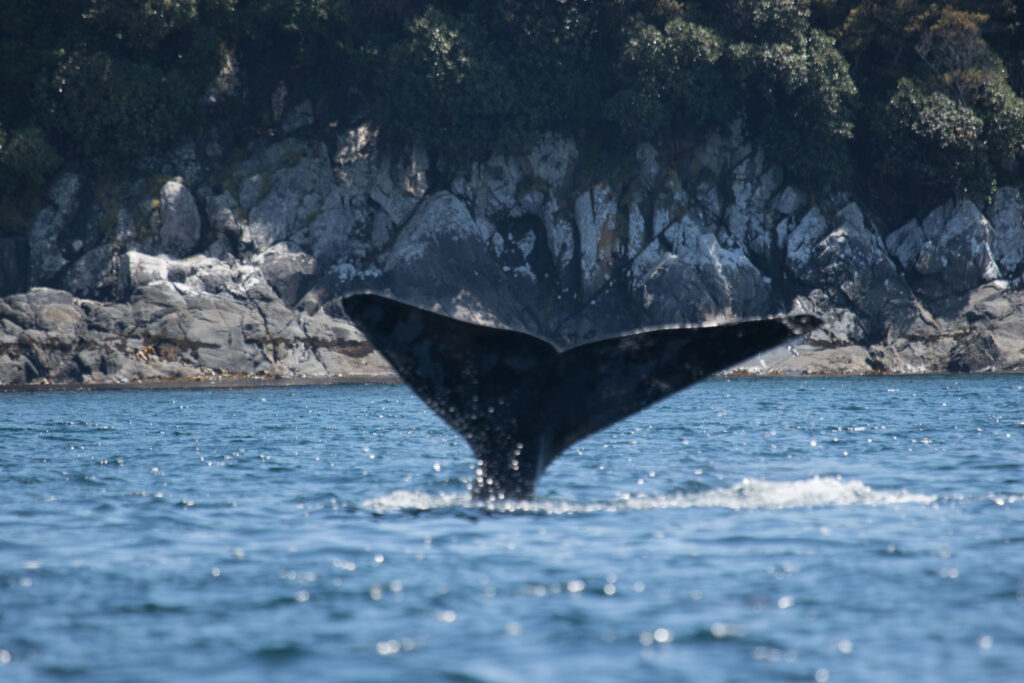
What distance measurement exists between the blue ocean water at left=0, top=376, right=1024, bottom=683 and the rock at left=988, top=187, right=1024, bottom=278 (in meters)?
39.6

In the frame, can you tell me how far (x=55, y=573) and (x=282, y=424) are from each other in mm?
15999

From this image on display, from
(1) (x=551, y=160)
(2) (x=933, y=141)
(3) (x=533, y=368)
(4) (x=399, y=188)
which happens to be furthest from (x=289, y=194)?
(3) (x=533, y=368)

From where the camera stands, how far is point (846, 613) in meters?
6.16

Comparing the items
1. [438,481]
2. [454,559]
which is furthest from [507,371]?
[438,481]

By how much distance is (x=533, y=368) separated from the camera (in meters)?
8.09

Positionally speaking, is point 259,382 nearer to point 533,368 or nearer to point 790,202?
point 790,202

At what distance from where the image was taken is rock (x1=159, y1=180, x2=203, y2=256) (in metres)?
47.4

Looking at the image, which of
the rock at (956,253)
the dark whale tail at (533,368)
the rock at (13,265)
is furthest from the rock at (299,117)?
the dark whale tail at (533,368)

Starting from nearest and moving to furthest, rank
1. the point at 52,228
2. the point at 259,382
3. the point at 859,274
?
the point at 259,382, the point at 52,228, the point at 859,274

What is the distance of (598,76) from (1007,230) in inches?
879

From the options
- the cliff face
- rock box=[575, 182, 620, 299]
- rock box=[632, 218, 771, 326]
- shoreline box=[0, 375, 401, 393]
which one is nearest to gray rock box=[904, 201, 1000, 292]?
the cliff face

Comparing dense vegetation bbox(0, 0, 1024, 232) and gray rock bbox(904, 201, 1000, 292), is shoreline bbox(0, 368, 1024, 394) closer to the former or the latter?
gray rock bbox(904, 201, 1000, 292)

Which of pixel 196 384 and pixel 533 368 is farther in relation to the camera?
pixel 196 384

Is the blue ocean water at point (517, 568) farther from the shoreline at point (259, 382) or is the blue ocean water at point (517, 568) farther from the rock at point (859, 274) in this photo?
the rock at point (859, 274)
